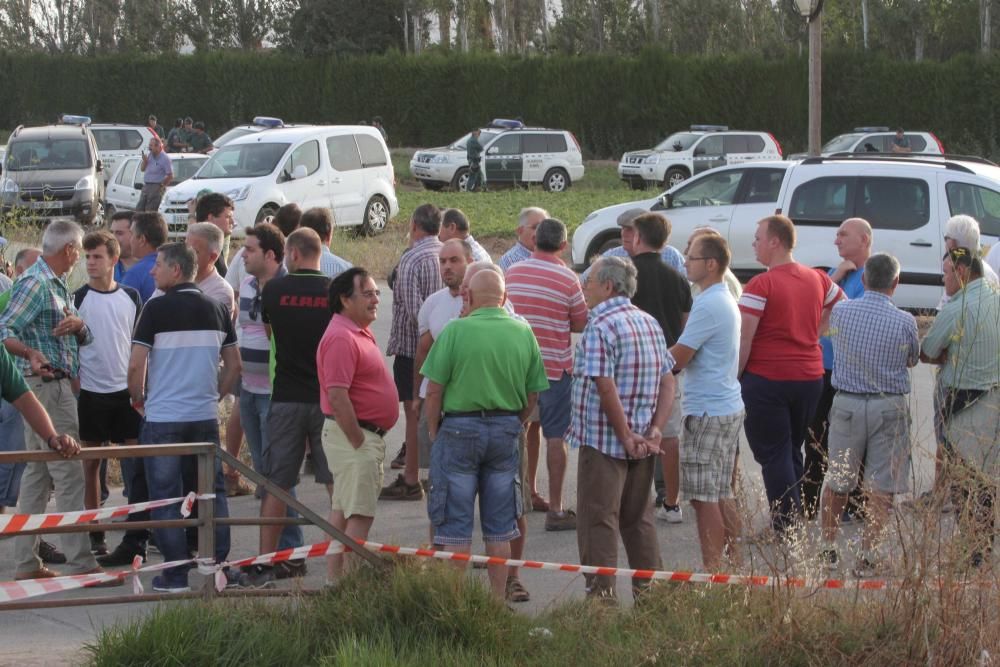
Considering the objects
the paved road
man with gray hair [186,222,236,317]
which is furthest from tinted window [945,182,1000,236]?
man with gray hair [186,222,236,317]

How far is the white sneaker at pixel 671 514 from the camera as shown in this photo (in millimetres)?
8414

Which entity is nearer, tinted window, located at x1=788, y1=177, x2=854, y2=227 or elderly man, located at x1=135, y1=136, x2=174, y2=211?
tinted window, located at x1=788, y1=177, x2=854, y2=227

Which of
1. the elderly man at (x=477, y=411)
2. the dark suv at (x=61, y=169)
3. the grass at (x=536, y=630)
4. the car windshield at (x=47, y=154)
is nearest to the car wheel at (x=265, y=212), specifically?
the dark suv at (x=61, y=169)

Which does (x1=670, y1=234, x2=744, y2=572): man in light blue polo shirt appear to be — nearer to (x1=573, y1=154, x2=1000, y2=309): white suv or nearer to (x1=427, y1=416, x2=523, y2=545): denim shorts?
(x1=427, y1=416, x2=523, y2=545): denim shorts

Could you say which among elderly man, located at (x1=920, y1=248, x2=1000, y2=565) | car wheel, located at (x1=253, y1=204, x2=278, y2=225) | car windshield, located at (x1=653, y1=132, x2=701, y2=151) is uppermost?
car windshield, located at (x1=653, y1=132, x2=701, y2=151)

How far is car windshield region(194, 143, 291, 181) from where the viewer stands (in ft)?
73.2

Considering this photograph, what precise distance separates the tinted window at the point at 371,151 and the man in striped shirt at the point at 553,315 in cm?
1555

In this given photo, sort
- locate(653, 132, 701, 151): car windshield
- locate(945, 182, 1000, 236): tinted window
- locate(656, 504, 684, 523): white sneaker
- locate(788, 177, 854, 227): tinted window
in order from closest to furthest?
locate(656, 504, 684, 523): white sneaker, locate(945, 182, 1000, 236): tinted window, locate(788, 177, 854, 227): tinted window, locate(653, 132, 701, 151): car windshield

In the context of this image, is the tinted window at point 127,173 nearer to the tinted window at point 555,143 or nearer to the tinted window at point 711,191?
the tinted window at point 555,143

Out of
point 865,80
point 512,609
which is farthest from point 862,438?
point 865,80

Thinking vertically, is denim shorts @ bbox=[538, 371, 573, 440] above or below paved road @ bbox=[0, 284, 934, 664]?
above

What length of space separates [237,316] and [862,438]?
12.9ft

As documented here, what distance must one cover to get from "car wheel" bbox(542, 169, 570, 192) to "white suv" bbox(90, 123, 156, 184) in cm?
1011

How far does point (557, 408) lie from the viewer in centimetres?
821
